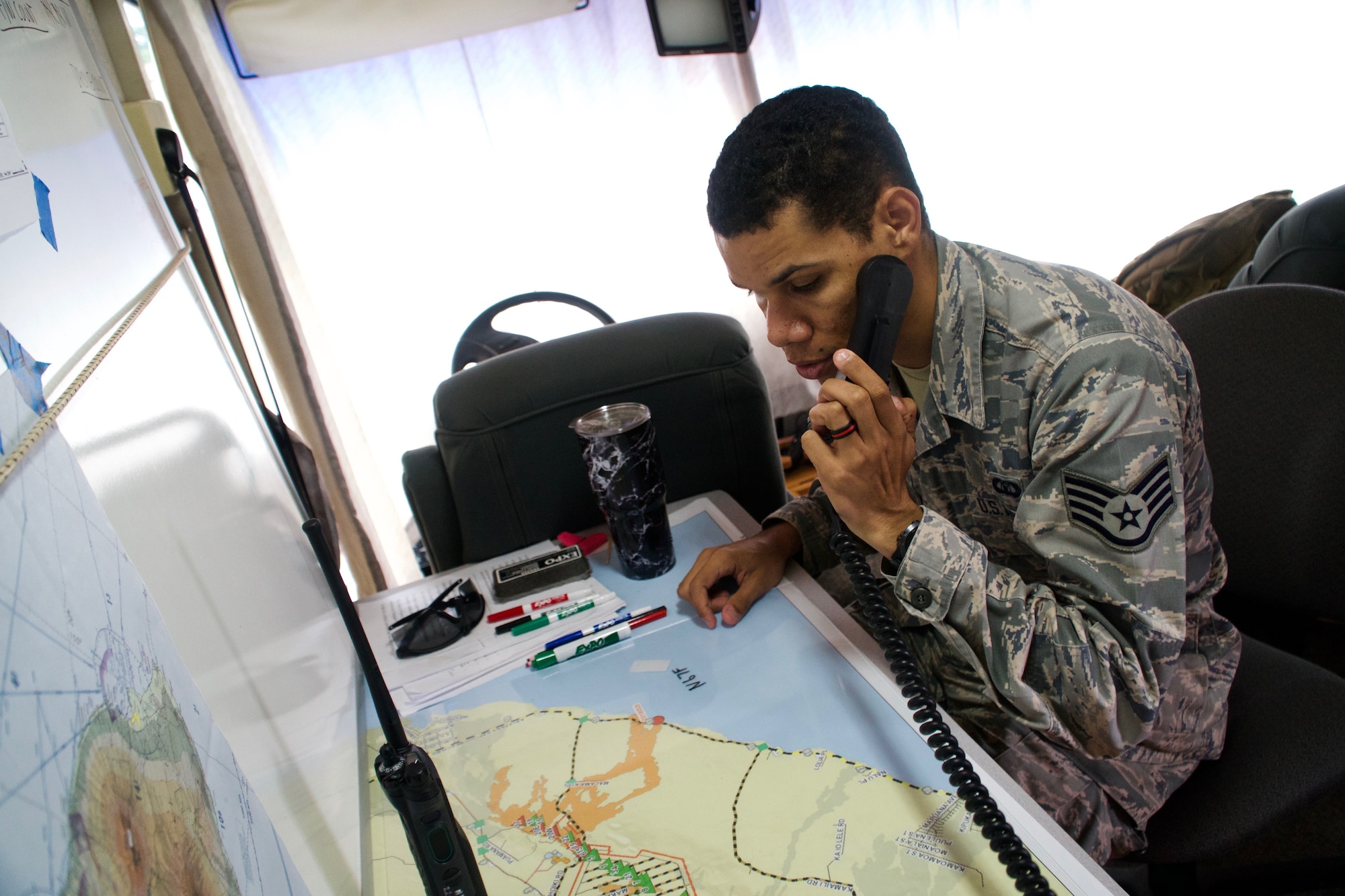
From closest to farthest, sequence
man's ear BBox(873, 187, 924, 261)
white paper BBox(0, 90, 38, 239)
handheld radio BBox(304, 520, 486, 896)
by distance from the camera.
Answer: white paper BBox(0, 90, 38, 239) → handheld radio BBox(304, 520, 486, 896) → man's ear BBox(873, 187, 924, 261)

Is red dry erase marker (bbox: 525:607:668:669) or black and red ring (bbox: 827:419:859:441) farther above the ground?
black and red ring (bbox: 827:419:859:441)

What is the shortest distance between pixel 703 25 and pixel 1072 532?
1770 mm

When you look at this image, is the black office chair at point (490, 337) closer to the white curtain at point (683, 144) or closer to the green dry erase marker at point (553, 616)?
the green dry erase marker at point (553, 616)

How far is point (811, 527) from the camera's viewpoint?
1.21 meters

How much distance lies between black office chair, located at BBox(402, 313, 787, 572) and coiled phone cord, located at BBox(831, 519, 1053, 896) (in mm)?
515

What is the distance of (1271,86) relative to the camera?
2.80 metres

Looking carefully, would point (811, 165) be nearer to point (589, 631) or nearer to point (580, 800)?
point (589, 631)

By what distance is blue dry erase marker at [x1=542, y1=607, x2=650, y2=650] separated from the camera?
1.01 meters

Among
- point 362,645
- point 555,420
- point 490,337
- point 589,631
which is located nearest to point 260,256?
point 490,337

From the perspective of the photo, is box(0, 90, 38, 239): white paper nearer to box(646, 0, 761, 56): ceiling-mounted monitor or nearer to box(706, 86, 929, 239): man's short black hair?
box(706, 86, 929, 239): man's short black hair

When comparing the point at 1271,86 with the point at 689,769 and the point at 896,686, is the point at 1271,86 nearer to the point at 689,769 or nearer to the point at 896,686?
the point at 896,686

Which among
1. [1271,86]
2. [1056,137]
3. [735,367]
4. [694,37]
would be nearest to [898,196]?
[735,367]

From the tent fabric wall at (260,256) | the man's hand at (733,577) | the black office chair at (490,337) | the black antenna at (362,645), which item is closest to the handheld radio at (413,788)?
the black antenna at (362,645)

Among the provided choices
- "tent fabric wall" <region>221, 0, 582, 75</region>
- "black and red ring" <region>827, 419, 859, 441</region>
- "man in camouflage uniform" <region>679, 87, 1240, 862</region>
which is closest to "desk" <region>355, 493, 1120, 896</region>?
"man in camouflage uniform" <region>679, 87, 1240, 862</region>
